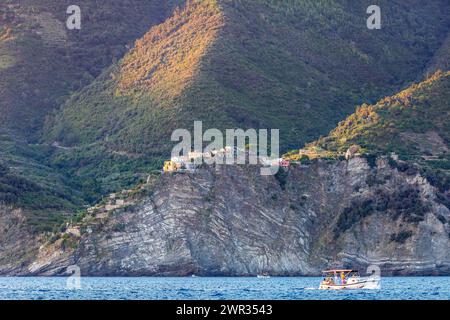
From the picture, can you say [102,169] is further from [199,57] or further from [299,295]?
[299,295]

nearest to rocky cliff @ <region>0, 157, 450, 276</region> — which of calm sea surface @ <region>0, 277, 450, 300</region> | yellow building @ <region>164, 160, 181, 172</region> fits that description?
yellow building @ <region>164, 160, 181, 172</region>

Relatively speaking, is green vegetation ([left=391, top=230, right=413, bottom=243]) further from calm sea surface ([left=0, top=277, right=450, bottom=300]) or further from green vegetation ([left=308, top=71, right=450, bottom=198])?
green vegetation ([left=308, top=71, right=450, bottom=198])

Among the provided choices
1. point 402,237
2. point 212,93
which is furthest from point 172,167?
point 212,93

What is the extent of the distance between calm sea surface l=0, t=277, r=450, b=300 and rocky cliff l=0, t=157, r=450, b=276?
438cm

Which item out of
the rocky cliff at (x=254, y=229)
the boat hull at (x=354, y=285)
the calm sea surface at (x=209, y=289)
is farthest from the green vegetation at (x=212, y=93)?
the boat hull at (x=354, y=285)

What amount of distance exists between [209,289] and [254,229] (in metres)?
26.4

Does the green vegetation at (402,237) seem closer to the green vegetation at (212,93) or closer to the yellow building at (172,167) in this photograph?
the yellow building at (172,167)

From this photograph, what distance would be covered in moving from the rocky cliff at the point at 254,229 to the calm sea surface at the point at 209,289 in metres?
4.38

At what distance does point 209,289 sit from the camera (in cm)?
12069

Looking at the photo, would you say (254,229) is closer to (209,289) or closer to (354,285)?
(354,285)

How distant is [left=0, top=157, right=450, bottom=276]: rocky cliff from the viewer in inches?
5650

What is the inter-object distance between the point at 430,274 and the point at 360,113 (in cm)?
2858
